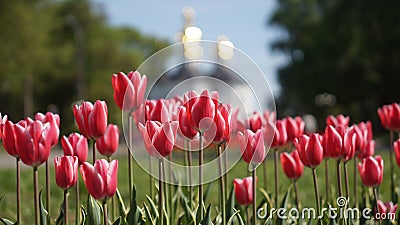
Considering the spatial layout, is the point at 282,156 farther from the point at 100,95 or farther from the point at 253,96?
the point at 100,95

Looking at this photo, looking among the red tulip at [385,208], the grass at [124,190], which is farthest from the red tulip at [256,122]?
the grass at [124,190]

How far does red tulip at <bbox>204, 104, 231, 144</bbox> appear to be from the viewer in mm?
2377

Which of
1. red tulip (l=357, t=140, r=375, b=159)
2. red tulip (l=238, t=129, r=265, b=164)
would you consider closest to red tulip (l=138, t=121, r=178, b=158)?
red tulip (l=238, t=129, r=265, b=164)

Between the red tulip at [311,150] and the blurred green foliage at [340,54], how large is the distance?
24371mm

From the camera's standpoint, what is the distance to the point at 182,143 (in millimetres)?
3082

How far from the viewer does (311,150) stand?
273 cm

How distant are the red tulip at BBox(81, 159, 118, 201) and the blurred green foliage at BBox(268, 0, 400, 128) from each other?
25.2 m

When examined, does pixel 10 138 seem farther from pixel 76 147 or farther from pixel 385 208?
pixel 385 208

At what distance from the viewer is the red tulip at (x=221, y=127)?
7.80 feet

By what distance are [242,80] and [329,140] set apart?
50 cm

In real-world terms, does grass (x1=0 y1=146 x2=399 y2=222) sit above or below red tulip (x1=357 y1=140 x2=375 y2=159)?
above

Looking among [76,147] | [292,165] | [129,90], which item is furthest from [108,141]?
[292,165]

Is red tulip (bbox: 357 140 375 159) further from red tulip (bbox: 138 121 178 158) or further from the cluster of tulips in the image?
red tulip (bbox: 138 121 178 158)

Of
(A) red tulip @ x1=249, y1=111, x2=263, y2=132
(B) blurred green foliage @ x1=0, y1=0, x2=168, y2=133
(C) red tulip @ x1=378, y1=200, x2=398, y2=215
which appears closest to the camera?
(C) red tulip @ x1=378, y1=200, x2=398, y2=215
